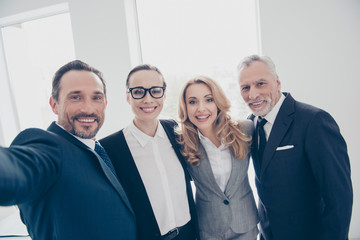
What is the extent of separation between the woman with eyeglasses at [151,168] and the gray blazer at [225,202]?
9 cm

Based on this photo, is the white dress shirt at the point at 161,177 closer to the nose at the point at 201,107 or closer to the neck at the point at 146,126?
the neck at the point at 146,126

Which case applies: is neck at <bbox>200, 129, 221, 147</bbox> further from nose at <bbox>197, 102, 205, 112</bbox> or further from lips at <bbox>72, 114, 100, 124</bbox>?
lips at <bbox>72, 114, 100, 124</bbox>

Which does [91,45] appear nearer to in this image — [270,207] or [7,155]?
[7,155]

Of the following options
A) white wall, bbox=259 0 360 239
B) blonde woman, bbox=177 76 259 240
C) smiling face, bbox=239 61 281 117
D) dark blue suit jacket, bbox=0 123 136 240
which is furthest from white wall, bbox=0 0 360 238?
dark blue suit jacket, bbox=0 123 136 240

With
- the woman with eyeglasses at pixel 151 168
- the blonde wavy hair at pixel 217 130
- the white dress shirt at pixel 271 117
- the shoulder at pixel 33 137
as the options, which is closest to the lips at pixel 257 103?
the white dress shirt at pixel 271 117

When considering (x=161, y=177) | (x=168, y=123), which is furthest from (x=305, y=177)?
(x=168, y=123)

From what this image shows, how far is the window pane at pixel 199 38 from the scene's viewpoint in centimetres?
259

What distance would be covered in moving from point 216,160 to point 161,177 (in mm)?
475

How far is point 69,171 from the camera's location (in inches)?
32.7

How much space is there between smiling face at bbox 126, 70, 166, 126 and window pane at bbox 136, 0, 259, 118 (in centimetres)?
127

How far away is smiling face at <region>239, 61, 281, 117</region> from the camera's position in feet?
4.98

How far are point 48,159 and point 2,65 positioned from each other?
166 inches

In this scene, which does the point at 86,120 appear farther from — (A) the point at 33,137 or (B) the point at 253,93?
(B) the point at 253,93

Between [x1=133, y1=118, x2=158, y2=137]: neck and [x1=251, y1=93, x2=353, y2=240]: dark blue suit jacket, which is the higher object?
[x1=133, y1=118, x2=158, y2=137]: neck
